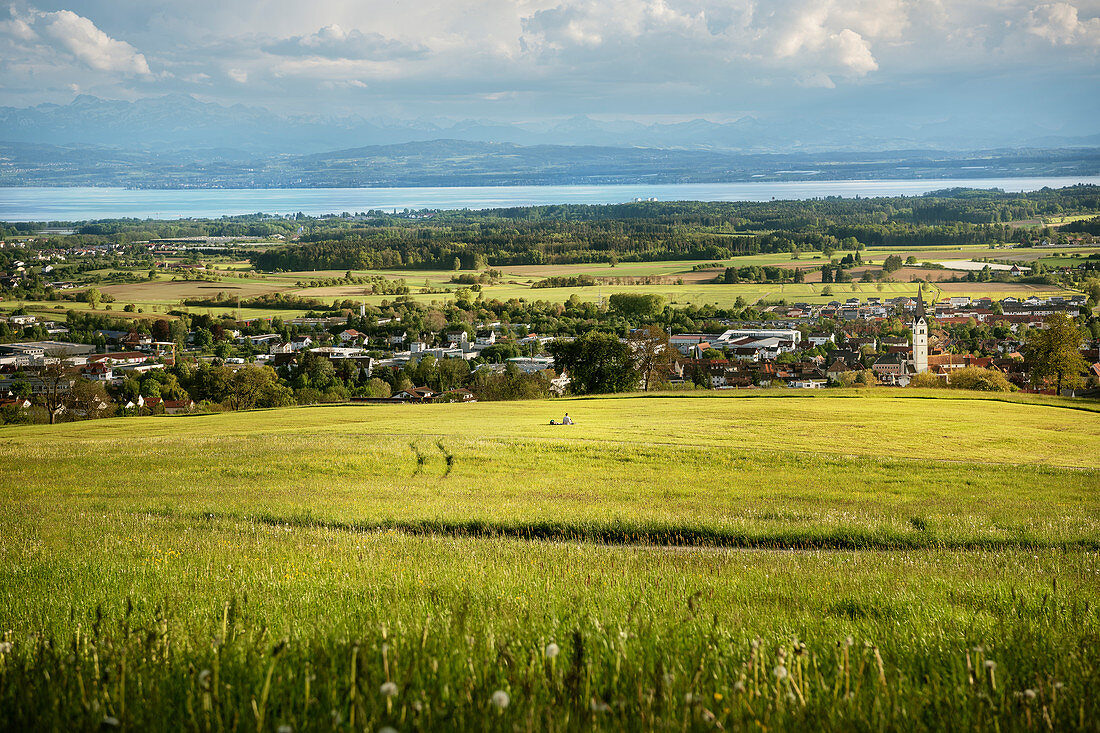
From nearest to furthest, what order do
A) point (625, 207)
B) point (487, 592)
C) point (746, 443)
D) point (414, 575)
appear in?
point (487, 592)
point (414, 575)
point (746, 443)
point (625, 207)

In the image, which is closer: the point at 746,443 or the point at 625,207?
the point at 746,443

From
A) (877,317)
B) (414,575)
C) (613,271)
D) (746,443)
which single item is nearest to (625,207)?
(613,271)

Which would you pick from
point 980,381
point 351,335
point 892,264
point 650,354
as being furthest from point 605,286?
point 980,381

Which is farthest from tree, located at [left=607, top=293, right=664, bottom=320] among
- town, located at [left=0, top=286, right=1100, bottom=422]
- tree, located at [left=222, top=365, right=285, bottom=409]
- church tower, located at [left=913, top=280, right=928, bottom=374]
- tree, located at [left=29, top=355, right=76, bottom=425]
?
tree, located at [left=29, top=355, right=76, bottom=425]

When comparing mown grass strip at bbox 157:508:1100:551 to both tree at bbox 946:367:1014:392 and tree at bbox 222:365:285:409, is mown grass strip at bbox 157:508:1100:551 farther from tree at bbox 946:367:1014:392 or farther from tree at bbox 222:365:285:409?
tree at bbox 222:365:285:409

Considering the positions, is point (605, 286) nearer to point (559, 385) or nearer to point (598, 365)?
point (559, 385)

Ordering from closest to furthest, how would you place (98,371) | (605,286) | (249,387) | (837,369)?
(249,387)
(98,371)
(837,369)
(605,286)

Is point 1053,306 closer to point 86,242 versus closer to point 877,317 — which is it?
point 877,317
